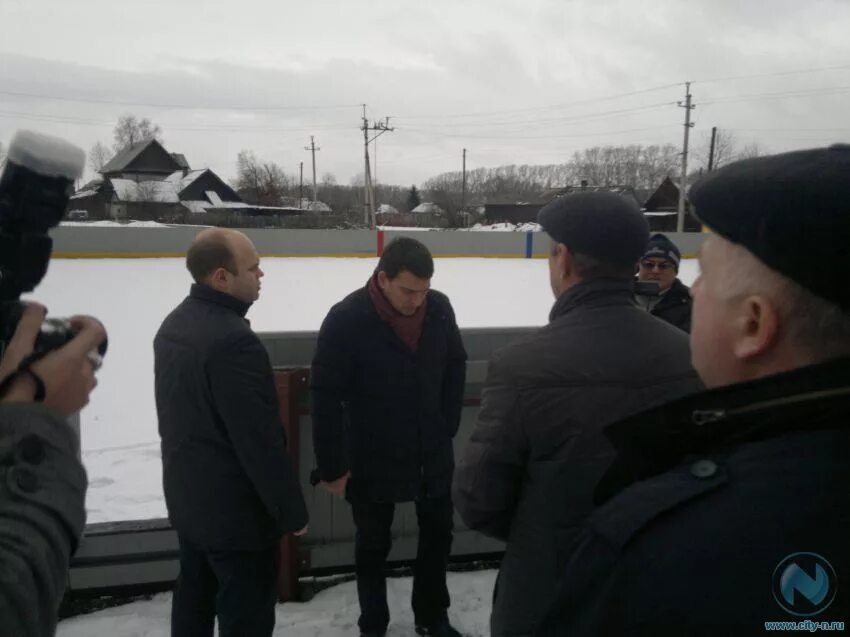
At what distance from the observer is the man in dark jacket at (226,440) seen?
7.36ft

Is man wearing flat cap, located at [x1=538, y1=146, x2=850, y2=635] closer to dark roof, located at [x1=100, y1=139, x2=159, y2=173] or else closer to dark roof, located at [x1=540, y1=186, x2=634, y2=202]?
dark roof, located at [x1=540, y1=186, x2=634, y2=202]

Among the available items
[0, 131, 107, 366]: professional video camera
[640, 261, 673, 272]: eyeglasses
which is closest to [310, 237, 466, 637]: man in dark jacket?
[640, 261, 673, 272]: eyeglasses

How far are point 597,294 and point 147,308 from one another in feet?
35.5

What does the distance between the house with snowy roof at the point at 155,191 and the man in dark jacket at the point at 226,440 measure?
34578 millimetres

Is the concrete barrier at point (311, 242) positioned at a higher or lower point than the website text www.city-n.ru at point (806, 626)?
lower

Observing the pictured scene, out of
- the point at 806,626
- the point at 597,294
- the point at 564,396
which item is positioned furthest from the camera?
the point at 597,294

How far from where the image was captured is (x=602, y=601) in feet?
2.52

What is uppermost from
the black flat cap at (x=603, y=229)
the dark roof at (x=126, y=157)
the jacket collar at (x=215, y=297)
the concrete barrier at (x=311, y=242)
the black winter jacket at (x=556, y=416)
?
the dark roof at (x=126, y=157)

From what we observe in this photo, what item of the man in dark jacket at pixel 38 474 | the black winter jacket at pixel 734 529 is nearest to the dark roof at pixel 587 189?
the black winter jacket at pixel 734 529

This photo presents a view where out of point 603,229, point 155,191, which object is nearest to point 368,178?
point 155,191

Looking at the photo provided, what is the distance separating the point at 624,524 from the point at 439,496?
223 centimetres

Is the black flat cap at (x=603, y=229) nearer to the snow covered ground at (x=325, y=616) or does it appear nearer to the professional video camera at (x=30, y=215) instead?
the professional video camera at (x=30, y=215)

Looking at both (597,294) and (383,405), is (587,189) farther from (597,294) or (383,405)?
(597,294)

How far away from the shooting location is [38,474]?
0.99 m
